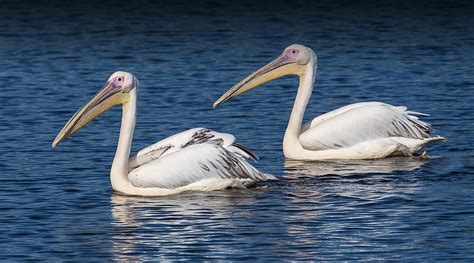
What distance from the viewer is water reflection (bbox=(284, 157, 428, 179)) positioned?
11.7 metres

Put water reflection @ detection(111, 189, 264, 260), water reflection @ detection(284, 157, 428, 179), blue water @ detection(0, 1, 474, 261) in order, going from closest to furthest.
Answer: water reflection @ detection(111, 189, 264, 260), blue water @ detection(0, 1, 474, 261), water reflection @ detection(284, 157, 428, 179)

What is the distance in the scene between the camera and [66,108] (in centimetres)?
1480

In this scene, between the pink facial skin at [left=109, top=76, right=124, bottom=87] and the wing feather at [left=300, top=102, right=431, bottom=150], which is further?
the wing feather at [left=300, top=102, right=431, bottom=150]

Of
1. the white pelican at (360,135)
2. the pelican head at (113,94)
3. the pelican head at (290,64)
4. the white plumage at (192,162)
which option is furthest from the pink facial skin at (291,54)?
the pelican head at (113,94)

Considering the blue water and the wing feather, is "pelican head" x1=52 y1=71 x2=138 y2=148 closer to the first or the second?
the blue water

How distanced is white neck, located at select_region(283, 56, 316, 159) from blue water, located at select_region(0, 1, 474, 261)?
4.7 inches

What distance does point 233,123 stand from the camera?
1393cm

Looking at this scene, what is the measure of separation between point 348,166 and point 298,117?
0.75 m

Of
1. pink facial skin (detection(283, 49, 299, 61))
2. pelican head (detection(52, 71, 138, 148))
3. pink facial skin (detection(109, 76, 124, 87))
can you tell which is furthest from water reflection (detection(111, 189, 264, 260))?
pink facial skin (detection(283, 49, 299, 61))

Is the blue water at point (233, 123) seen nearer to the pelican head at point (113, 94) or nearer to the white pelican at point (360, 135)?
the white pelican at point (360, 135)

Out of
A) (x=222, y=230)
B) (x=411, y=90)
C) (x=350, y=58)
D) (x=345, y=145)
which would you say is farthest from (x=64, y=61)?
(x=222, y=230)

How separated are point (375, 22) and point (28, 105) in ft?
24.9

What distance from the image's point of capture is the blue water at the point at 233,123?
9578mm

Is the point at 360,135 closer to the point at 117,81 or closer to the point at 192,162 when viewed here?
the point at 192,162
